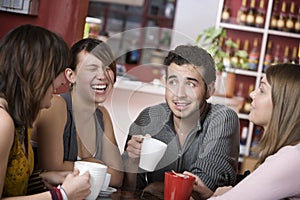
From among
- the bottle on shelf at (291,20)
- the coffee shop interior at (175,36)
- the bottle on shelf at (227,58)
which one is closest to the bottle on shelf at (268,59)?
the coffee shop interior at (175,36)

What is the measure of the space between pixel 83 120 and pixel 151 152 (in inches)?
10.5

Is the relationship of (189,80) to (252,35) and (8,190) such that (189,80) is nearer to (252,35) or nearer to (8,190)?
(8,190)

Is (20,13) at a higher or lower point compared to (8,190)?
higher

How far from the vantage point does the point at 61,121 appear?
1986mm

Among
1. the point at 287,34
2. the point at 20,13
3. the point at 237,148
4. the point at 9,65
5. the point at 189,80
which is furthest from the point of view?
the point at 287,34

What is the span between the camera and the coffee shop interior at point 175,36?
6.12ft

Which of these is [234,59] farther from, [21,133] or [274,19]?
[21,133]

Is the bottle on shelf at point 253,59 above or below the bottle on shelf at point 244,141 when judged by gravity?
above

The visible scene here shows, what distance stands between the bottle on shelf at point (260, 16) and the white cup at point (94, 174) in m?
4.89

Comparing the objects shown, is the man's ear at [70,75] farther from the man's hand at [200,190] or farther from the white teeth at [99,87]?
the man's hand at [200,190]

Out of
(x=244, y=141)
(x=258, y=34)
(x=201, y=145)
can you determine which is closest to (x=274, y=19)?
(x=258, y=34)

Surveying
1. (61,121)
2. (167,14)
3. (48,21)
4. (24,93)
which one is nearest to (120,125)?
(61,121)

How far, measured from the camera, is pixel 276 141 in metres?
1.85

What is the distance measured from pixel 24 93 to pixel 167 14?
7.43 meters
